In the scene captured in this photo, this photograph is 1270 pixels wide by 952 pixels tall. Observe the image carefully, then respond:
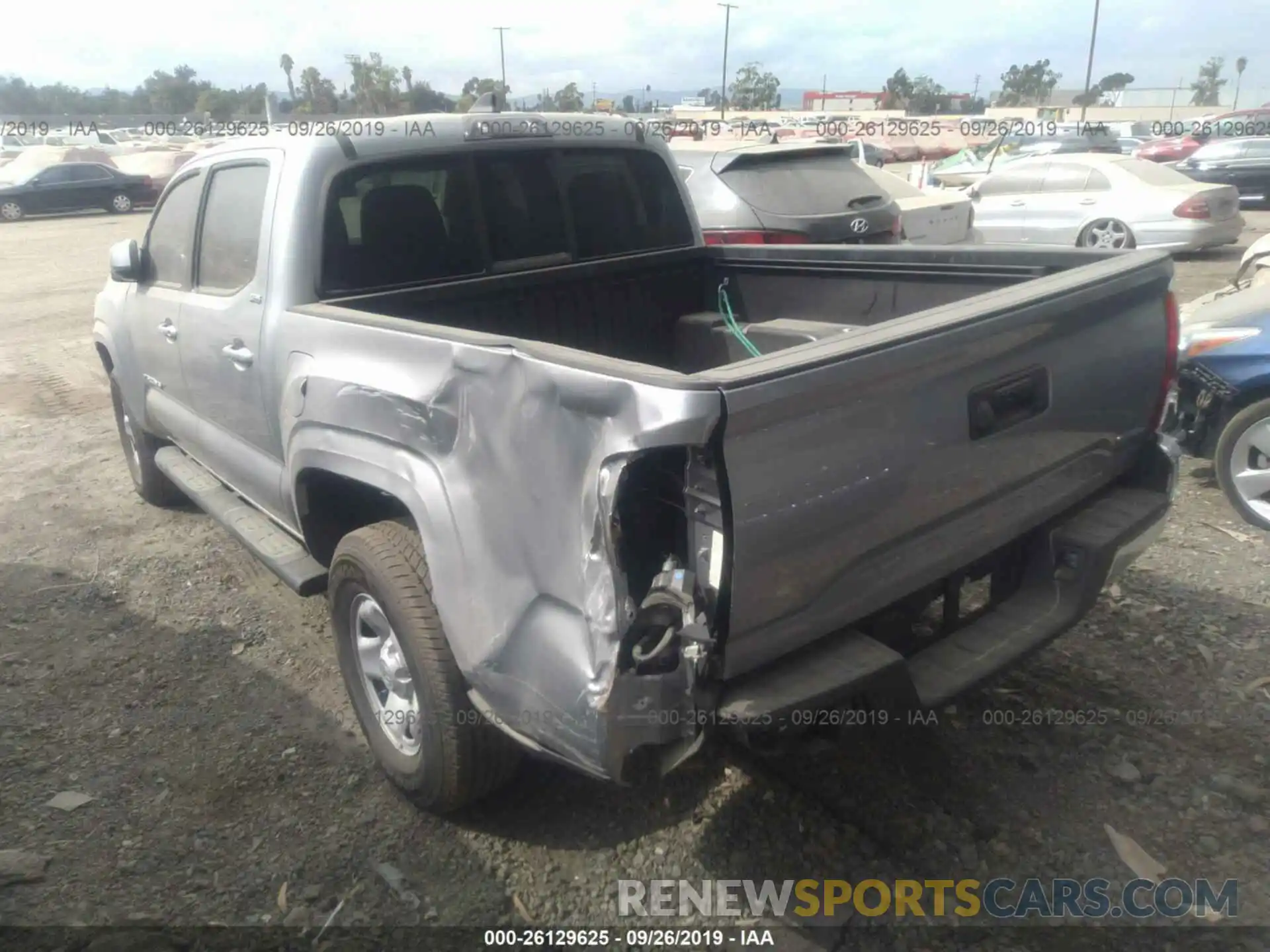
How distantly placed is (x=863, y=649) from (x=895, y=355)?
2.18 ft

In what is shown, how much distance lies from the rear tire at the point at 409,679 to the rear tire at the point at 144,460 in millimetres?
2679

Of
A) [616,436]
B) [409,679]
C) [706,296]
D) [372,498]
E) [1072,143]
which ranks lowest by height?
[409,679]

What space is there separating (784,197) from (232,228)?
416 centimetres

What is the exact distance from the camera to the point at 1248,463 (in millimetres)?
4535

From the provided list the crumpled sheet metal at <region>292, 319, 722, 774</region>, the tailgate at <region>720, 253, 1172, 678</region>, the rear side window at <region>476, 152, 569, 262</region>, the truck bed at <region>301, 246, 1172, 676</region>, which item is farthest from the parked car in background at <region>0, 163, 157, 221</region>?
the tailgate at <region>720, 253, 1172, 678</region>

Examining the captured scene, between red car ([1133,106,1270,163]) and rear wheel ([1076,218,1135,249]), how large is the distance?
13.2 m

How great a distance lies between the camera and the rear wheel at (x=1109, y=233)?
1171 centimetres

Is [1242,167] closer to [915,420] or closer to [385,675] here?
[915,420]

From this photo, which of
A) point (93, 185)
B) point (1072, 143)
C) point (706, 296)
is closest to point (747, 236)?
point (706, 296)

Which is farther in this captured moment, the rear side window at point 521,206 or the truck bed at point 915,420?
the rear side window at point 521,206

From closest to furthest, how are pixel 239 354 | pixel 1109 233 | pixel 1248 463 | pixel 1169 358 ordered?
pixel 1169 358, pixel 239 354, pixel 1248 463, pixel 1109 233

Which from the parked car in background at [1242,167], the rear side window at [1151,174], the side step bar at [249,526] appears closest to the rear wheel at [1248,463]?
the side step bar at [249,526]

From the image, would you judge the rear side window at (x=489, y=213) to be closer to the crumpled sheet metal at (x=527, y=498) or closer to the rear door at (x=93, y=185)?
Result: the crumpled sheet metal at (x=527, y=498)

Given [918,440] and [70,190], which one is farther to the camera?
[70,190]
